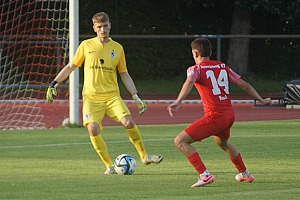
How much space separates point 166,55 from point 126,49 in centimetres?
183

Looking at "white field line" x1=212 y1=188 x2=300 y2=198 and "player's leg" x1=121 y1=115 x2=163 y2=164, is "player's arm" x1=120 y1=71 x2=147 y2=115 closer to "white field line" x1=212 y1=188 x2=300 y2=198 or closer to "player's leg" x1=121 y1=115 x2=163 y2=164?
"player's leg" x1=121 y1=115 x2=163 y2=164

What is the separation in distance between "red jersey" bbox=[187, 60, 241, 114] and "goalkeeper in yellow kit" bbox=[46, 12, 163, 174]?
67.5 inches

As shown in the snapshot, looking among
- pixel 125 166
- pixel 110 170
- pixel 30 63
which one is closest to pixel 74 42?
pixel 110 170

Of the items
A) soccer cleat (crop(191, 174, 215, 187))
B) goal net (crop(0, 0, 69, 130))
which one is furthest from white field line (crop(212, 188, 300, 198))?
goal net (crop(0, 0, 69, 130))

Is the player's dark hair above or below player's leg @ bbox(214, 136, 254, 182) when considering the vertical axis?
above

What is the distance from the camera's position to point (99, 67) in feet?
43.8

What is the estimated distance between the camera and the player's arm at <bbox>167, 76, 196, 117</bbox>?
11.1 m

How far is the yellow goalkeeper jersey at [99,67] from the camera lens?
13312 mm

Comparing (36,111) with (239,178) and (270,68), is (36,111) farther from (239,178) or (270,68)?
(239,178)

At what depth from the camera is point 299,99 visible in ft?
82.9

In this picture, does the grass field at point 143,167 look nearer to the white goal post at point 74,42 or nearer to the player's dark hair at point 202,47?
the white goal post at point 74,42

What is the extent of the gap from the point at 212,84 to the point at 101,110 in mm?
2017

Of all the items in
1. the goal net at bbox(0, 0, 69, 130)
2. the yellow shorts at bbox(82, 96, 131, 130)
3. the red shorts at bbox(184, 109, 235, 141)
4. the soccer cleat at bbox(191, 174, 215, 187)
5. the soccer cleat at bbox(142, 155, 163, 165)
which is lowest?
the goal net at bbox(0, 0, 69, 130)

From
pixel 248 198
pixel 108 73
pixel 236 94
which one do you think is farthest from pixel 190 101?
pixel 248 198
